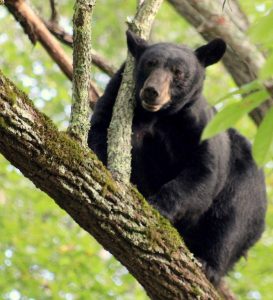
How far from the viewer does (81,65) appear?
11.6ft

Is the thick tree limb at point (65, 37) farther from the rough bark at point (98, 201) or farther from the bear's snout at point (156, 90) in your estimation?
the rough bark at point (98, 201)

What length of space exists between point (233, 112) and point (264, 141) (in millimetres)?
116

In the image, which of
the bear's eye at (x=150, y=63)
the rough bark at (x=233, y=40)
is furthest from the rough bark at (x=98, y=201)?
the rough bark at (x=233, y=40)

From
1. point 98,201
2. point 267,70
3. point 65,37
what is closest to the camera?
point 267,70

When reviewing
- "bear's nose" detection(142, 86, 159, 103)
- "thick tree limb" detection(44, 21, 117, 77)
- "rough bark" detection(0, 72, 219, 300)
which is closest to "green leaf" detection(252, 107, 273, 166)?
"rough bark" detection(0, 72, 219, 300)

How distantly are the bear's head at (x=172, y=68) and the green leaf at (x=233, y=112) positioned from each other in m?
3.32

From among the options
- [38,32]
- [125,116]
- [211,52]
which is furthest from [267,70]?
[38,32]

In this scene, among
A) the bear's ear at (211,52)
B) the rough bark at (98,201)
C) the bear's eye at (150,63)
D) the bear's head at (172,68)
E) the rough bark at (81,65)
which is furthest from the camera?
the bear's ear at (211,52)

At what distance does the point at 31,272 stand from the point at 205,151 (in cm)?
529

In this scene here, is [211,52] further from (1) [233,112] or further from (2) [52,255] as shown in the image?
(2) [52,255]

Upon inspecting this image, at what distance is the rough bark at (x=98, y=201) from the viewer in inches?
123

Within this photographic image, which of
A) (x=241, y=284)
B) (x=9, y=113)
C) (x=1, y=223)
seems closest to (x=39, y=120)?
(x=9, y=113)

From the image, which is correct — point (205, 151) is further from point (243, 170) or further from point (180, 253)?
point (180, 253)

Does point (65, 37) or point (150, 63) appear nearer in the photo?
point (150, 63)
